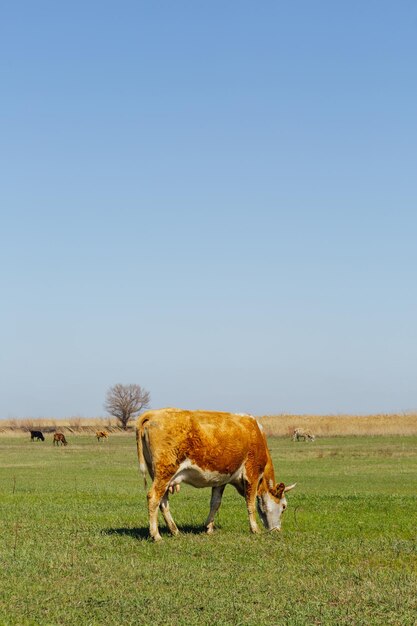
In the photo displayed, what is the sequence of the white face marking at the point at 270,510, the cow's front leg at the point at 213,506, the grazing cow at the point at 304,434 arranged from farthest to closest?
the grazing cow at the point at 304,434 < the white face marking at the point at 270,510 < the cow's front leg at the point at 213,506

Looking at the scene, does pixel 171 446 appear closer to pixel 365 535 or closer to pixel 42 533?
pixel 42 533

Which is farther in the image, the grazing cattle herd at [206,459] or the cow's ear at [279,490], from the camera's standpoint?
the cow's ear at [279,490]

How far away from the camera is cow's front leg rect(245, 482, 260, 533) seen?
16.8 m

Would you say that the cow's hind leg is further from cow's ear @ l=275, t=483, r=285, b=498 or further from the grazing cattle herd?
cow's ear @ l=275, t=483, r=285, b=498

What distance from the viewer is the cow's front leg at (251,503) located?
55.0ft

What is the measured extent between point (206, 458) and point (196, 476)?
40 cm

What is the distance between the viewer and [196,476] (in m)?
16.2

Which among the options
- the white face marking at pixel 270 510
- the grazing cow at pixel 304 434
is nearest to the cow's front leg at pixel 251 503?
the white face marking at pixel 270 510

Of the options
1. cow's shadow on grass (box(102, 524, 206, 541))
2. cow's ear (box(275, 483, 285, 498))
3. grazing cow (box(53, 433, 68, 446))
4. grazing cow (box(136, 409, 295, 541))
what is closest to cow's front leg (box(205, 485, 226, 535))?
grazing cow (box(136, 409, 295, 541))

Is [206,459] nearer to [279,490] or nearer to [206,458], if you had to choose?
[206,458]

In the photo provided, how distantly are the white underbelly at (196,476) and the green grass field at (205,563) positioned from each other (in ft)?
3.31

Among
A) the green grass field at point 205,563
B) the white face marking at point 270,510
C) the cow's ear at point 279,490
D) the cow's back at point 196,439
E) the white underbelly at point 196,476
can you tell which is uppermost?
the cow's back at point 196,439

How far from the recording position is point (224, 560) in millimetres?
13461

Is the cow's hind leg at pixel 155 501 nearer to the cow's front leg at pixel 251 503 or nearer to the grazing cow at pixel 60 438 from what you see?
the cow's front leg at pixel 251 503
